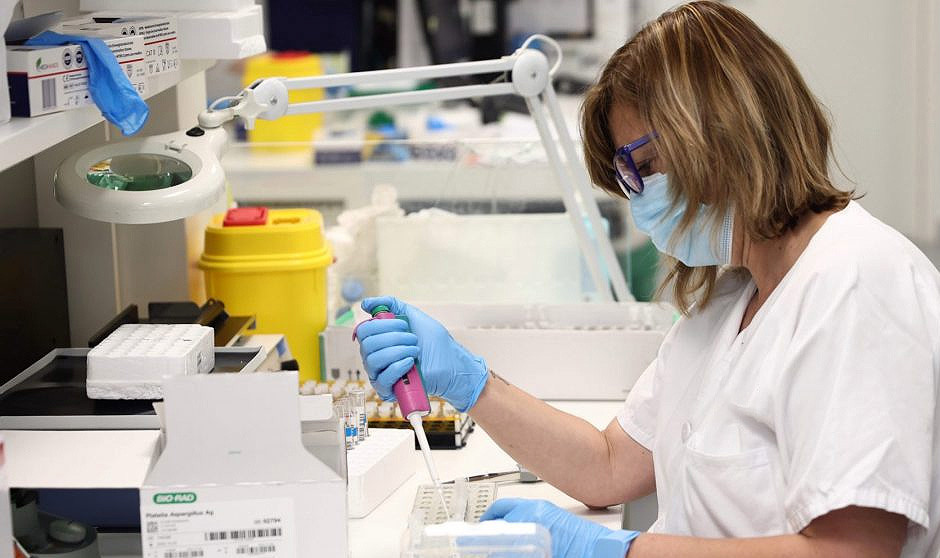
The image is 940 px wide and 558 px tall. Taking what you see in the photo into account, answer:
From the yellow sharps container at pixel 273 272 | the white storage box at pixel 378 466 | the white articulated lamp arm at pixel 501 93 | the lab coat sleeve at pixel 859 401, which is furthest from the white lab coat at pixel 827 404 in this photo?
the yellow sharps container at pixel 273 272

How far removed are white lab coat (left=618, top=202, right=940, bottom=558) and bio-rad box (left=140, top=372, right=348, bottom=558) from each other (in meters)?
0.48

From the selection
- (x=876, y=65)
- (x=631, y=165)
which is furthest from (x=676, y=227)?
(x=876, y=65)

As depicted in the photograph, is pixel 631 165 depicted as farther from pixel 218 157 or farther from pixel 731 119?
pixel 218 157

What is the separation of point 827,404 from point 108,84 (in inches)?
33.9

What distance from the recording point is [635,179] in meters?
1.38

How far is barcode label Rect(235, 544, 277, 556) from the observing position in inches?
40.8

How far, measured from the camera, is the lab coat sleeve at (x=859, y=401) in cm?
114

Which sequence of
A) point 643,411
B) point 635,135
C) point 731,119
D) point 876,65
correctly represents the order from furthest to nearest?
1. point 876,65
2. point 643,411
3. point 635,135
4. point 731,119

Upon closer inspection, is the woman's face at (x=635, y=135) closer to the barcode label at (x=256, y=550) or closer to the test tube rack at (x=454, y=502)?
the test tube rack at (x=454, y=502)

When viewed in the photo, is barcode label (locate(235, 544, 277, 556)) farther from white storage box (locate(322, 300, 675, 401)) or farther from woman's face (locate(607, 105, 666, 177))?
white storage box (locate(322, 300, 675, 401))

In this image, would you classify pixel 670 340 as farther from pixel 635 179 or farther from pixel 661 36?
pixel 661 36

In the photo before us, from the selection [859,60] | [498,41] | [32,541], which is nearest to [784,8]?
[859,60]

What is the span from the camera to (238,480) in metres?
1.04

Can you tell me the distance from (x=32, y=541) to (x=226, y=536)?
254 millimetres
